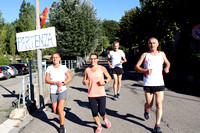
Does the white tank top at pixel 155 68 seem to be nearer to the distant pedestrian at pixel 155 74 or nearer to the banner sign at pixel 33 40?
the distant pedestrian at pixel 155 74

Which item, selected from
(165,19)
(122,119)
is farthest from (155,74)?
(165,19)

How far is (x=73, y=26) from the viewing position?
79.2 feet

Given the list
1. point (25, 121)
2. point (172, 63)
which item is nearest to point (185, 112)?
point (25, 121)

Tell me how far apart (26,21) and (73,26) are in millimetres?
27029

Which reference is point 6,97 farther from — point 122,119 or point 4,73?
point 4,73

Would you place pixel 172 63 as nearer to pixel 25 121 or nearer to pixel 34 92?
pixel 34 92

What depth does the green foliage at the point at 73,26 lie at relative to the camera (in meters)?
24.3

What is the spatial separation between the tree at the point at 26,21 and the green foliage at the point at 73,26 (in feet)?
74.2

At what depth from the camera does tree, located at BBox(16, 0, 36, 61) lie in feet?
150

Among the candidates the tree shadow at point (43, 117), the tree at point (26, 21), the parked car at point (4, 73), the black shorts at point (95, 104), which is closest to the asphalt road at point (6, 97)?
the tree shadow at point (43, 117)

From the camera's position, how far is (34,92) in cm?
634

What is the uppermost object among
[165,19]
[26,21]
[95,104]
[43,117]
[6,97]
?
[26,21]

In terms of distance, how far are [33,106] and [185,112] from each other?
4.43m

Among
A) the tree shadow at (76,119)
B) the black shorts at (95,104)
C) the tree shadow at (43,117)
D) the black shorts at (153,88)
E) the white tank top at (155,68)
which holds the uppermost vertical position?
the white tank top at (155,68)
